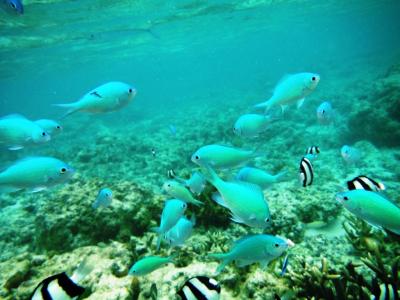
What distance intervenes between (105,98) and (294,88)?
2863 mm

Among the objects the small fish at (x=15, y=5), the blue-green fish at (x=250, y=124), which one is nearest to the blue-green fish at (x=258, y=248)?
the blue-green fish at (x=250, y=124)

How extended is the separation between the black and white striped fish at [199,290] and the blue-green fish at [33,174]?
7.40ft

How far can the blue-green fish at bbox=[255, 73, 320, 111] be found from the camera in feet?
14.3

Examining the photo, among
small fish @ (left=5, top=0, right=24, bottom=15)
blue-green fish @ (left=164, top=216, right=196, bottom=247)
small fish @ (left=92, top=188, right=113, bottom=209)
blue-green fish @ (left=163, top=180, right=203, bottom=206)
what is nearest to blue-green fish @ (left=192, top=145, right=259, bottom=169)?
blue-green fish @ (left=163, top=180, right=203, bottom=206)

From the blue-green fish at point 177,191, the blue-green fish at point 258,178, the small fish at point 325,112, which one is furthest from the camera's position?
the small fish at point 325,112

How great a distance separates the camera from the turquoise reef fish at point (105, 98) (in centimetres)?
384

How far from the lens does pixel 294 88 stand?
4496mm

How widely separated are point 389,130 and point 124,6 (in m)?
21.7

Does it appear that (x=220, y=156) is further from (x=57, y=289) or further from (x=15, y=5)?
(x=15, y=5)

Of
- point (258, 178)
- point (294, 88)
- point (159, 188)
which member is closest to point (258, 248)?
point (258, 178)

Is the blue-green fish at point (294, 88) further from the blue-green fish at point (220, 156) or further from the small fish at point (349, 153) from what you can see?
the small fish at point (349, 153)

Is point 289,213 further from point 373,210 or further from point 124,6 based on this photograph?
point 124,6

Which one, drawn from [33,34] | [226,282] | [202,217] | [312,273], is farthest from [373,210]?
[33,34]

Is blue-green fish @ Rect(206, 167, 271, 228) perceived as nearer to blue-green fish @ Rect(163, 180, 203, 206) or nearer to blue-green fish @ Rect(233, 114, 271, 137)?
blue-green fish @ Rect(163, 180, 203, 206)
